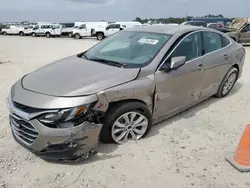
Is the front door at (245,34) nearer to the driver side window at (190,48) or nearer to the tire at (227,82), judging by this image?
the tire at (227,82)

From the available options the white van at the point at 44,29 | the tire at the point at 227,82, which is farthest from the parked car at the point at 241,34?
the white van at the point at 44,29

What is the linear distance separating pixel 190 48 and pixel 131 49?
1.00 meters

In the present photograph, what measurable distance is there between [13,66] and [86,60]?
6309 millimetres

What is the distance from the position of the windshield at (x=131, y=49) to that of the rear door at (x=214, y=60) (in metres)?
0.97

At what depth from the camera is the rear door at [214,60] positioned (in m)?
4.19

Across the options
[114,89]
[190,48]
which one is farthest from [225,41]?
[114,89]

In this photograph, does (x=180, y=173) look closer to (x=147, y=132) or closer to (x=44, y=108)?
(x=147, y=132)

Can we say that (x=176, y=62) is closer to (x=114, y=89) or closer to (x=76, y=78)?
(x=114, y=89)

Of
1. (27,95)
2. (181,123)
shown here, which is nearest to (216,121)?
(181,123)

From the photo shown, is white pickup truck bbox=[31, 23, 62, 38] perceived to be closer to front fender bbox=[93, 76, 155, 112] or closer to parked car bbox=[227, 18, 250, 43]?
parked car bbox=[227, 18, 250, 43]

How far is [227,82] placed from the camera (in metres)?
5.02

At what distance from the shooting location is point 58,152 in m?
2.66

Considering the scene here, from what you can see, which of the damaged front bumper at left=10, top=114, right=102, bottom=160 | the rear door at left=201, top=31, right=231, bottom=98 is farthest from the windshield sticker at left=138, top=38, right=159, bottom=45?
the damaged front bumper at left=10, top=114, right=102, bottom=160

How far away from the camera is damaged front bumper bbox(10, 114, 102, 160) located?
2586 millimetres
